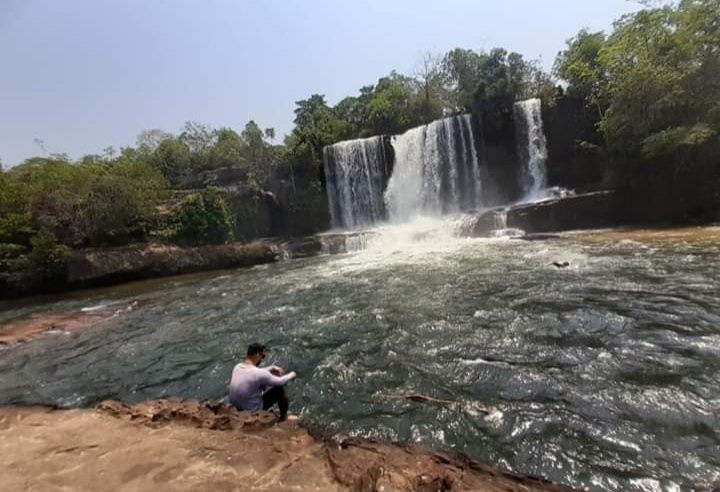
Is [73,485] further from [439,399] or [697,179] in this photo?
[697,179]

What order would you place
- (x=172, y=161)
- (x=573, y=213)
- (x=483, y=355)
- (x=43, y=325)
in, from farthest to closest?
1. (x=172, y=161)
2. (x=573, y=213)
3. (x=43, y=325)
4. (x=483, y=355)

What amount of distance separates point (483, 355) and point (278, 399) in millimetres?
3409

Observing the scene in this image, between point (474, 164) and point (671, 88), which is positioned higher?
point (671, 88)

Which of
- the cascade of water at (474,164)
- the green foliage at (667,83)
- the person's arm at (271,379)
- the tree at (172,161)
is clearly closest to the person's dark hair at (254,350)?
the person's arm at (271,379)

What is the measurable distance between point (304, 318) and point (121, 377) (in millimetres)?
3890

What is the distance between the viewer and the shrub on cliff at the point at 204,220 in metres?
22.6

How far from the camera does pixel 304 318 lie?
9539mm

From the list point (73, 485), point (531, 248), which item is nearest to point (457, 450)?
point (73, 485)

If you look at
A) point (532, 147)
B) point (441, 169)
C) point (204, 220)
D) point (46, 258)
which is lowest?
point (46, 258)

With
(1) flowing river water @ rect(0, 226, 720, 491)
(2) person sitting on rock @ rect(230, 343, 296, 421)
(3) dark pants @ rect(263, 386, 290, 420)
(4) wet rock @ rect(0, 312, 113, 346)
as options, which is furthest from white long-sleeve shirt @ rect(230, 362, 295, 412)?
(4) wet rock @ rect(0, 312, 113, 346)

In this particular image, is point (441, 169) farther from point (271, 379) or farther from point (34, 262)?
point (271, 379)

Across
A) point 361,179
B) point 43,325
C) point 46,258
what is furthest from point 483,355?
point 361,179

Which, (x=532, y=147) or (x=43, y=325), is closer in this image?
(x=43, y=325)

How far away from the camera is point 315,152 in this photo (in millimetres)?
30000
